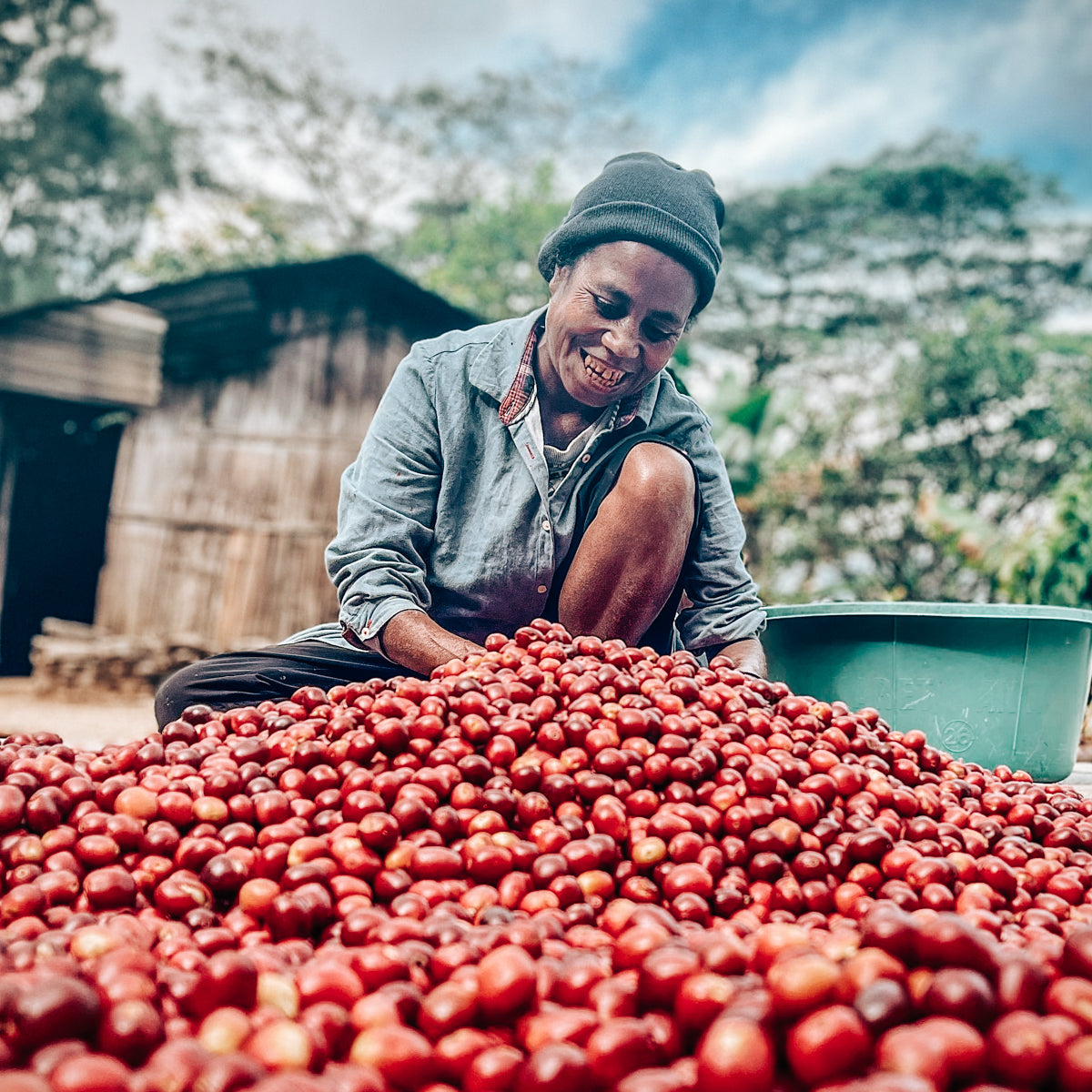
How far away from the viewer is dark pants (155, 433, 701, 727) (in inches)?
115

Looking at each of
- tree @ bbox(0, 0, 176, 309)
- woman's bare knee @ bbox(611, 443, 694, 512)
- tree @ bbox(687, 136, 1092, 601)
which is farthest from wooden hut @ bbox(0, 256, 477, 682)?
tree @ bbox(0, 0, 176, 309)

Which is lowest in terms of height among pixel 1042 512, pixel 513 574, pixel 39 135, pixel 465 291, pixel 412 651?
pixel 412 651

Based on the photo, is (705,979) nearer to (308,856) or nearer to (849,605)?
(308,856)

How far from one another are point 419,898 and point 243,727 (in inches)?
33.4

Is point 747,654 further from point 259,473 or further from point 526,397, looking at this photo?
point 259,473

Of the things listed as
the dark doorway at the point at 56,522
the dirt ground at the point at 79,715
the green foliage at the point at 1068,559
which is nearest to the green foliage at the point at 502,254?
the dark doorway at the point at 56,522

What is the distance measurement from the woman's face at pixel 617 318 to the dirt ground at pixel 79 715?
5219 mm

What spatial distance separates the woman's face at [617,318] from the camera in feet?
9.89

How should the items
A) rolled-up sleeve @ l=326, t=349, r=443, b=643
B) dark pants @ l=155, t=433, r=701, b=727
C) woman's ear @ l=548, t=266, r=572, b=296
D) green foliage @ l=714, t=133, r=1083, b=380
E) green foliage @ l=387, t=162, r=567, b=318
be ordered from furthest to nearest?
green foliage @ l=714, t=133, r=1083, b=380 → green foliage @ l=387, t=162, r=567, b=318 → woman's ear @ l=548, t=266, r=572, b=296 → dark pants @ l=155, t=433, r=701, b=727 → rolled-up sleeve @ l=326, t=349, r=443, b=643

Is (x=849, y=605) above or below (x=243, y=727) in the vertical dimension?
above

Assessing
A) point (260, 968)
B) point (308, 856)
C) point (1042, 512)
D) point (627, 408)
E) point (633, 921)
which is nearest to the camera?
point (260, 968)

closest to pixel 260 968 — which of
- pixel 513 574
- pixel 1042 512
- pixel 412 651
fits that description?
pixel 412 651

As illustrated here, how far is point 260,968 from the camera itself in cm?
124

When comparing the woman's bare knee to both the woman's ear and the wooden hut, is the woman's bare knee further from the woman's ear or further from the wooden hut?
the wooden hut
